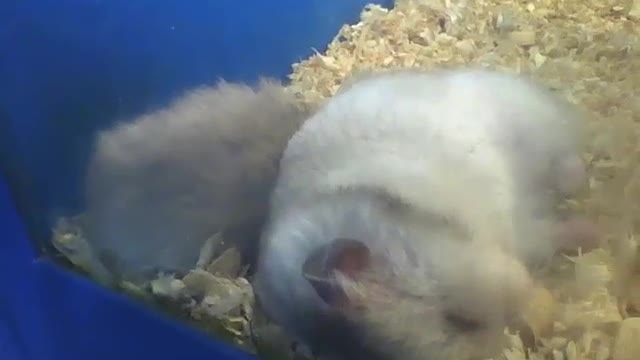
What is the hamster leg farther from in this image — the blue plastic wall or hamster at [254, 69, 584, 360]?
the blue plastic wall

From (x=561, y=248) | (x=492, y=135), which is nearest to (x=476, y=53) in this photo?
(x=492, y=135)

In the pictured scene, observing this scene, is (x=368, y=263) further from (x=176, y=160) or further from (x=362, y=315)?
(x=176, y=160)

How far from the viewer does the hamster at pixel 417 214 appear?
1081 millimetres

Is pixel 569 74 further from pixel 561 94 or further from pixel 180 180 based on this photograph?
pixel 180 180

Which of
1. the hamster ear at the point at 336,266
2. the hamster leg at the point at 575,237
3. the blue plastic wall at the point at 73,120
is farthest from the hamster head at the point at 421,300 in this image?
the blue plastic wall at the point at 73,120

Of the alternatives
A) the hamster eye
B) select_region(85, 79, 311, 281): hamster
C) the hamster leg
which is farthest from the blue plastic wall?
the hamster leg

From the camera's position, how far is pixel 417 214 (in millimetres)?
1146

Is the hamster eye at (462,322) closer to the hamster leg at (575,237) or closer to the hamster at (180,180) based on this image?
the hamster leg at (575,237)

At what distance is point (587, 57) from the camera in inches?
60.5

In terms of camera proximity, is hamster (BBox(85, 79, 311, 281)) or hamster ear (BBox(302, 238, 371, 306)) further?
hamster (BBox(85, 79, 311, 281))

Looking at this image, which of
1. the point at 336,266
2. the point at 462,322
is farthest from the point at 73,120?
the point at 462,322

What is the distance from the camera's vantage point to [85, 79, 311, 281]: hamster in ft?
4.27

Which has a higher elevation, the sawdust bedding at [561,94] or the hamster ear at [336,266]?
the sawdust bedding at [561,94]

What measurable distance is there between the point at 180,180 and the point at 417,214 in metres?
0.35
